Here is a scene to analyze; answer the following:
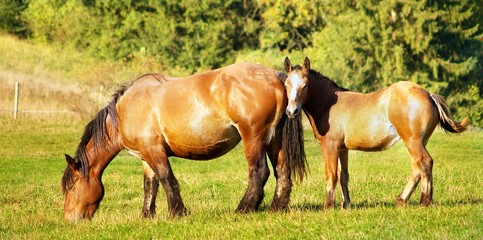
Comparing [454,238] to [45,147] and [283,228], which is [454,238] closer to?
[283,228]

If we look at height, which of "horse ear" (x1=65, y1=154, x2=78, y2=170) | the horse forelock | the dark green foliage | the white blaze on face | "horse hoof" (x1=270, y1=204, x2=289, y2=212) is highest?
the white blaze on face

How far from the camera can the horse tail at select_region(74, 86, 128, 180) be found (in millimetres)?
12680

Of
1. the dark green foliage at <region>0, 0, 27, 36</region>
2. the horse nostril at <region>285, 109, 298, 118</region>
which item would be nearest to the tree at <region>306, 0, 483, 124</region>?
the dark green foliage at <region>0, 0, 27, 36</region>

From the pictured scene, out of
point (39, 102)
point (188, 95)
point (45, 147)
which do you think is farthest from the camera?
point (39, 102)

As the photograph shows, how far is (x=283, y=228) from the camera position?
10.2 meters

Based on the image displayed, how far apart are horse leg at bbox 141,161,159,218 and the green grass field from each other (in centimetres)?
17

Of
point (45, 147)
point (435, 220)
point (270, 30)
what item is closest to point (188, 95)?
point (435, 220)

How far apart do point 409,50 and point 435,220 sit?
3528 cm

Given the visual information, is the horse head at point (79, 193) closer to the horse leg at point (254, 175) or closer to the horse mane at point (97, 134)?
the horse mane at point (97, 134)

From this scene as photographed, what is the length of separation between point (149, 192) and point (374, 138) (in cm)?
326

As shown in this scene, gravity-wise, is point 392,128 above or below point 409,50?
above

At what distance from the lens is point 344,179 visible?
12844mm

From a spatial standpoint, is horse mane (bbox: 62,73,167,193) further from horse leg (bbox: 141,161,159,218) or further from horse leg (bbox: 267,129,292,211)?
horse leg (bbox: 267,129,292,211)

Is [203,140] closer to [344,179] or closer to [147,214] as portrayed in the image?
[147,214]
